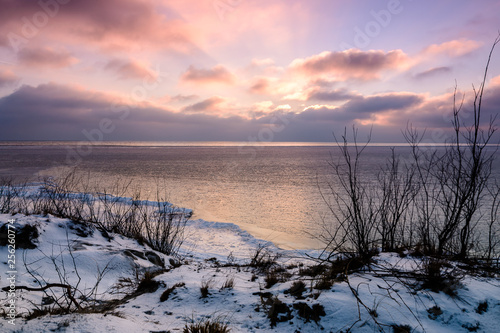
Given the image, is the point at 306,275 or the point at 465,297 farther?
the point at 306,275

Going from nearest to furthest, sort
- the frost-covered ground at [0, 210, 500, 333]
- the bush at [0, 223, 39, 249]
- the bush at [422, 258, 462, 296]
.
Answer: the frost-covered ground at [0, 210, 500, 333] < the bush at [422, 258, 462, 296] < the bush at [0, 223, 39, 249]

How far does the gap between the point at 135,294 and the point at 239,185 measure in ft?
56.1

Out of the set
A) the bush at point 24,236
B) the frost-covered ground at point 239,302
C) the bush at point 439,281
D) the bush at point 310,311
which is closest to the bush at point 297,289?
the frost-covered ground at point 239,302

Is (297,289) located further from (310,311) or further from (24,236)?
(24,236)

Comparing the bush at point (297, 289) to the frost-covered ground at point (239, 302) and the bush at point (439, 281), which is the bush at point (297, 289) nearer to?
the frost-covered ground at point (239, 302)

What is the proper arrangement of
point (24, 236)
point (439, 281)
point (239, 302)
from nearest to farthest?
1. point (439, 281)
2. point (239, 302)
3. point (24, 236)

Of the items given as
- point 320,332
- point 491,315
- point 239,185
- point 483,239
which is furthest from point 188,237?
point 239,185

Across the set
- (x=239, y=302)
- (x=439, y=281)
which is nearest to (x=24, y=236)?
(x=239, y=302)

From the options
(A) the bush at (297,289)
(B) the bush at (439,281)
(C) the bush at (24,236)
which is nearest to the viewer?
(B) the bush at (439,281)

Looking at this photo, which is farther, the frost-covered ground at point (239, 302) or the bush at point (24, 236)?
the bush at point (24, 236)

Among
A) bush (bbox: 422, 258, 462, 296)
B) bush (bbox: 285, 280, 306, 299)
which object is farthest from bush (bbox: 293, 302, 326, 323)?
bush (bbox: 422, 258, 462, 296)

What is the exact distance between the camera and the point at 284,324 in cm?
240

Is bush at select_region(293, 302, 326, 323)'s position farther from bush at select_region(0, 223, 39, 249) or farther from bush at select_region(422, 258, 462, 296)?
bush at select_region(0, 223, 39, 249)

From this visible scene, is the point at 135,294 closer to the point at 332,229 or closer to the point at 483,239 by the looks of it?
the point at 332,229
